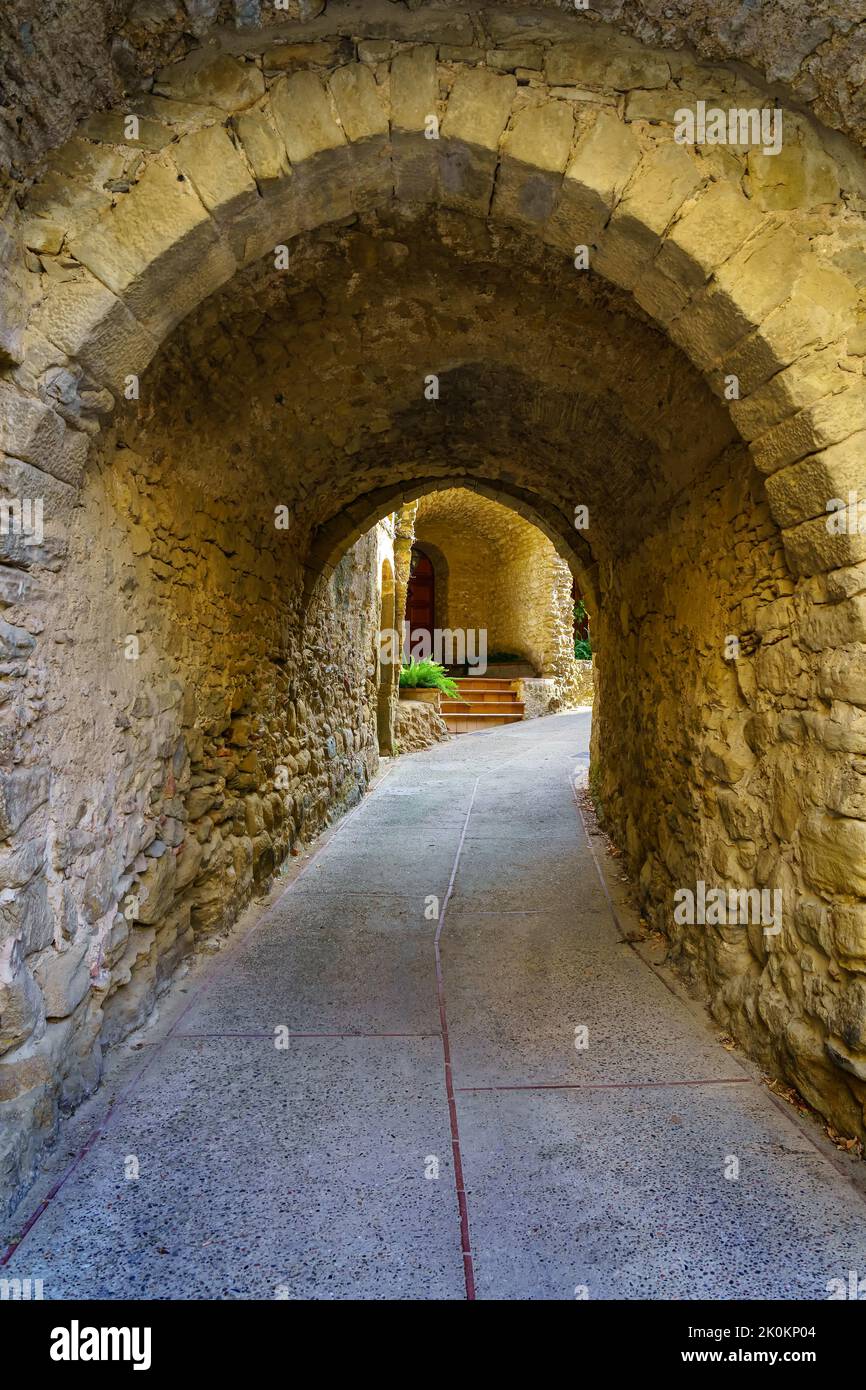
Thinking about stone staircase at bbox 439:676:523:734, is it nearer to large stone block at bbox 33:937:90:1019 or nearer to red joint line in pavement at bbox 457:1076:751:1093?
red joint line in pavement at bbox 457:1076:751:1093

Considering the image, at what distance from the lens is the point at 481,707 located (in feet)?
39.7

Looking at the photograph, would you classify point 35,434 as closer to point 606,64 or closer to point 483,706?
point 606,64

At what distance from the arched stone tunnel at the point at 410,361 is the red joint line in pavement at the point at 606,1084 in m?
0.14

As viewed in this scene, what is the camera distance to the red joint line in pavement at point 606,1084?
2205mm

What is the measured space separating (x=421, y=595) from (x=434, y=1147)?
1537 cm

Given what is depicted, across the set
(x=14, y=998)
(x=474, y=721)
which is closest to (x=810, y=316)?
(x=14, y=998)

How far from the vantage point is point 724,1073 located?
89.7 inches

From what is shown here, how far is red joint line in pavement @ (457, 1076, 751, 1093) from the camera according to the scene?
2205 mm

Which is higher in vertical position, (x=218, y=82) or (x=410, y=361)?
(x=218, y=82)

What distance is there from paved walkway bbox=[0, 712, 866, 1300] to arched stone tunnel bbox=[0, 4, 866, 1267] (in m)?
0.21

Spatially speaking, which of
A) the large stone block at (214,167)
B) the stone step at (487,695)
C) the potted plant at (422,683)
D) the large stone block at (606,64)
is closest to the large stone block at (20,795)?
the large stone block at (214,167)

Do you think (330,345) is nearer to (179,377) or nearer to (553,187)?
(179,377)

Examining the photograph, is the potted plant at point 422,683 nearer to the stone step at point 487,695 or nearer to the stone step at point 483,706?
the stone step at point 483,706
